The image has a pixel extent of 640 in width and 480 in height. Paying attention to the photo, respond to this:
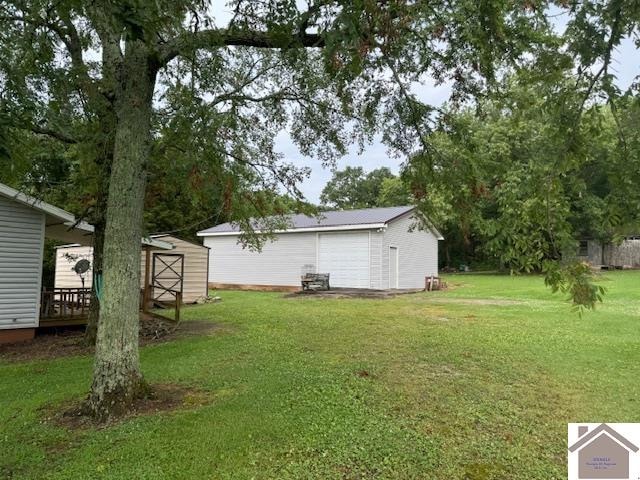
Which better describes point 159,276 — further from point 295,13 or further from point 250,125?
point 295,13

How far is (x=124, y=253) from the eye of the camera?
4793mm

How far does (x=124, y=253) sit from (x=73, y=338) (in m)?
5.89

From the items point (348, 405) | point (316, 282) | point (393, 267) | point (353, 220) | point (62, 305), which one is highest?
point (353, 220)

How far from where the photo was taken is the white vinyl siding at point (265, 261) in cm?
2098

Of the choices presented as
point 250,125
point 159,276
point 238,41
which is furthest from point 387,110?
point 159,276

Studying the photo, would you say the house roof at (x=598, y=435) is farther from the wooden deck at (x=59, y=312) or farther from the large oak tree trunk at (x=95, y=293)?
the wooden deck at (x=59, y=312)

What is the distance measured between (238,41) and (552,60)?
341 cm

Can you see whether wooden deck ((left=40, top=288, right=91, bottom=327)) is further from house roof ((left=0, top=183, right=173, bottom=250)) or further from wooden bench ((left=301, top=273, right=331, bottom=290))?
wooden bench ((left=301, top=273, right=331, bottom=290))

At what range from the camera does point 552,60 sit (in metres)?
2.95

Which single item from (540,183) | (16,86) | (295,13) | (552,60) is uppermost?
(295,13)

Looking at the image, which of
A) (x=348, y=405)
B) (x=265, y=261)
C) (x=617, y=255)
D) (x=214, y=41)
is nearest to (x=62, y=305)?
(x=214, y=41)

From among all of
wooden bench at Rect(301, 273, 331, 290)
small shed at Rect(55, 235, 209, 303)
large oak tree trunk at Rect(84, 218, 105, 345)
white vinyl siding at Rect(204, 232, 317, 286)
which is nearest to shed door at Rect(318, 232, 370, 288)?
white vinyl siding at Rect(204, 232, 317, 286)

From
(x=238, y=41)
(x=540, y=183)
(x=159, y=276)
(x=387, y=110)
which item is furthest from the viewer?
(x=159, y=276)

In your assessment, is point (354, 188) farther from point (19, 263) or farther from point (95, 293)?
point (95, 293)
